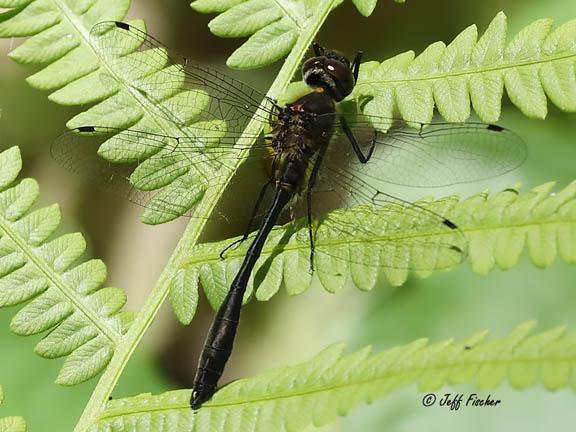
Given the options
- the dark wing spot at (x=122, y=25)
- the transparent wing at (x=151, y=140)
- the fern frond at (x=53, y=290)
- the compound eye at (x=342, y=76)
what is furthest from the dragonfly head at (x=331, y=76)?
the fern frond at (x=53, y=290)

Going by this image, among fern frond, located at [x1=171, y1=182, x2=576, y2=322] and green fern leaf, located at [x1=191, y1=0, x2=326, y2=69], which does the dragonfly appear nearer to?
fern frond, located at [x1=171, y1=182, x2=576, y2=322]

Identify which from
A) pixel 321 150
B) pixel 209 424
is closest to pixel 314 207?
pixel 321 150

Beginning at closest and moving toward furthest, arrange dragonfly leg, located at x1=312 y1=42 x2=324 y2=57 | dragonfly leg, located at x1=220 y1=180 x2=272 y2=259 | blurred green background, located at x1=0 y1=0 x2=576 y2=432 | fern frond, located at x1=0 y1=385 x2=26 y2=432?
fern frond, located at x1=0 y1=385 x2=26 y2=432, dragonfly leg, located at x1=220 y1=180 x2=272 y2=259, dragonfly leg, located at x1=312 y1=42 x2=324 y2=57, blurred green background, located at x1=0 y1=0 x2=576 y2=432

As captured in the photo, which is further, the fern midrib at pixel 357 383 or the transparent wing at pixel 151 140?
the transparent wing at pixel 151 140

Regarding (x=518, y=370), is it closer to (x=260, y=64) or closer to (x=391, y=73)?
(x=391, y=73)

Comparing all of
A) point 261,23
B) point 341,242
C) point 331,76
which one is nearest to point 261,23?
point 261,23

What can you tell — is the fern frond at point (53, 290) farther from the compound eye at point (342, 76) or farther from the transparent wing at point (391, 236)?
the compound eye at point (342, 76)

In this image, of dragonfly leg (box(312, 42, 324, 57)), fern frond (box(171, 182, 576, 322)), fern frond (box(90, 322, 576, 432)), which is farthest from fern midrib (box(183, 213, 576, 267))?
dragonfly leg (box(312, 42, 324, 57))
